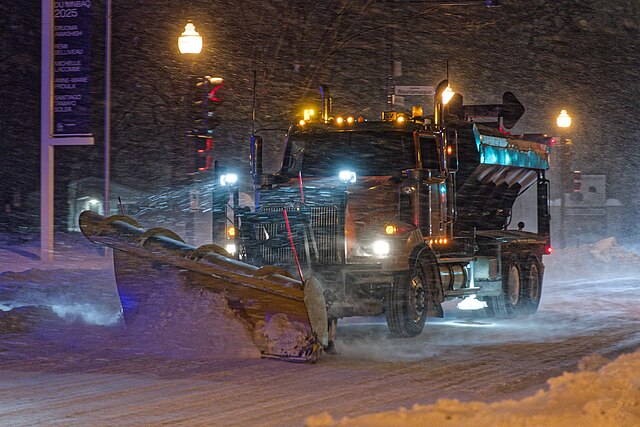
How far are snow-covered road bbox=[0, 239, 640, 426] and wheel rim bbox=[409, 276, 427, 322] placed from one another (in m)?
0.34

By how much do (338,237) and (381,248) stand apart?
519 mm

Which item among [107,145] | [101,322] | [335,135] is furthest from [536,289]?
[107,145]

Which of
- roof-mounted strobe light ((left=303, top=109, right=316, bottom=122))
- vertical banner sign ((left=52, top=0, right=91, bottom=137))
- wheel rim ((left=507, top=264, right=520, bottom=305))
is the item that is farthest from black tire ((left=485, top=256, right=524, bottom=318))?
vertical banner sign ((left=52, top=0, right=91, bottom=137))

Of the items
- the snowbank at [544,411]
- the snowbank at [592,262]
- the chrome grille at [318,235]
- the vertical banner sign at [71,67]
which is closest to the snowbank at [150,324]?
the chrome grille at [318,235]

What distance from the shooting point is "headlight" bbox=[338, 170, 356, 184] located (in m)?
12.5

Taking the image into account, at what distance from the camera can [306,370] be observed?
9445 millimetres

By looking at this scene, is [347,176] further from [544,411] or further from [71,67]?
[71,67]

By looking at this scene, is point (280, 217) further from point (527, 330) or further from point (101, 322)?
point (527, 330)

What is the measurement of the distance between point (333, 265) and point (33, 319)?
3.75 m

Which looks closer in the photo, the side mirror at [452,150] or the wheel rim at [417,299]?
the wheel rim at [417,299]

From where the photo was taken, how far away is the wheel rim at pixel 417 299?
40.3 feet

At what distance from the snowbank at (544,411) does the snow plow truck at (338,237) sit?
9.38 feet

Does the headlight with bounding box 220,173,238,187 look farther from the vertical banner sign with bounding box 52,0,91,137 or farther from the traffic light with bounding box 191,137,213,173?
the vertical banner sign with bounding box 52,0,91,137

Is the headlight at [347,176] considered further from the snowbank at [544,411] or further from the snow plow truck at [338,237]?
the snowbank at [544,411]
